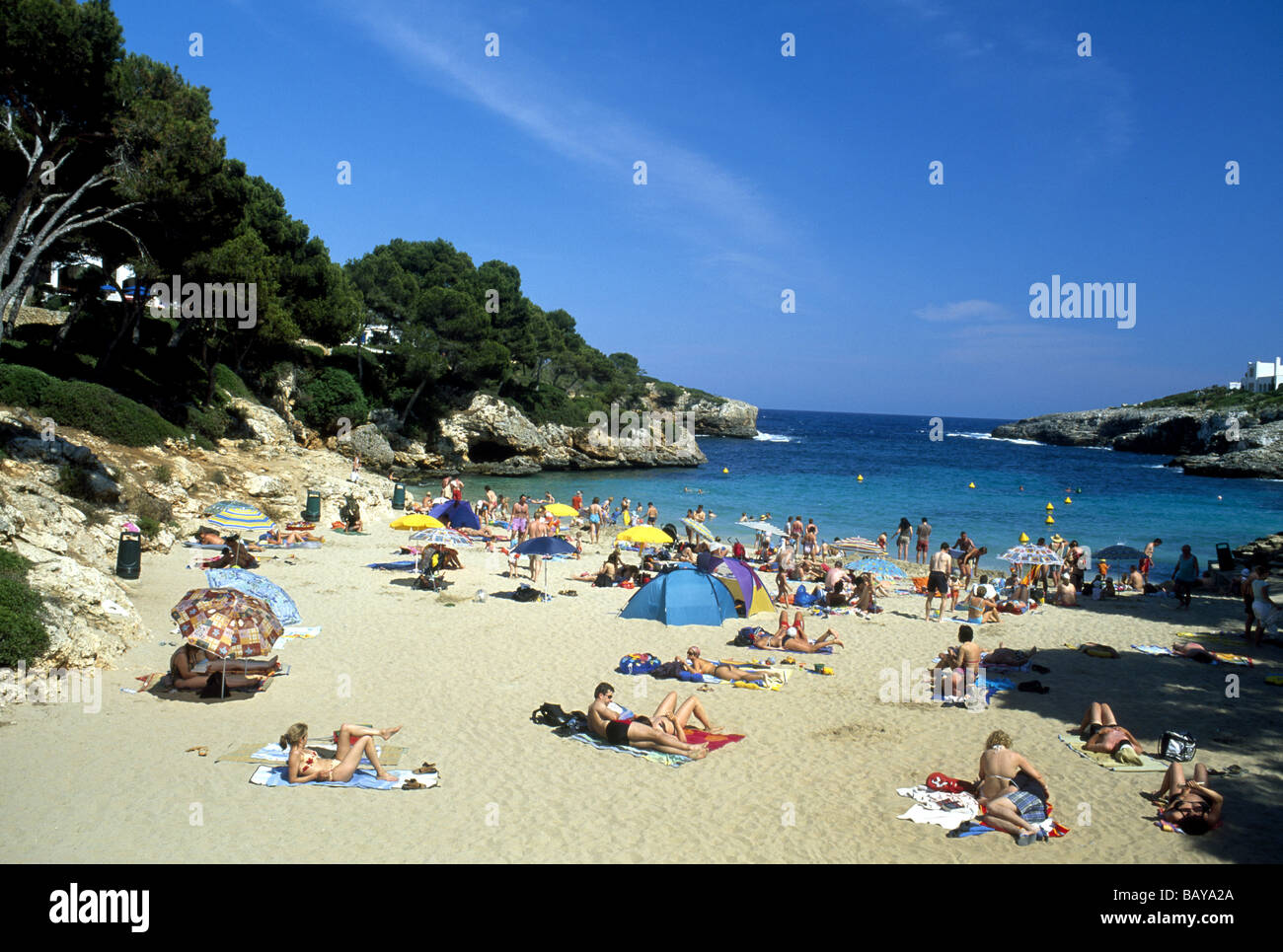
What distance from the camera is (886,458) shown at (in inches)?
3292

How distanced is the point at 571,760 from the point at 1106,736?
225 inches

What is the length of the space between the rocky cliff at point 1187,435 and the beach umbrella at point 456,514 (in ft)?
218

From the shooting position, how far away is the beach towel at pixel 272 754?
7188 millimetres

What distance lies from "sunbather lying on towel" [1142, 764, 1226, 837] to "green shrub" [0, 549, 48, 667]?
11351 mm

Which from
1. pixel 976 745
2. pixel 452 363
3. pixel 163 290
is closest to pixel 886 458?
pixel 452 363

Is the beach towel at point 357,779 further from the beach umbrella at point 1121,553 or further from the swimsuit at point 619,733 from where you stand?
the beach umbrella at point 1121,553

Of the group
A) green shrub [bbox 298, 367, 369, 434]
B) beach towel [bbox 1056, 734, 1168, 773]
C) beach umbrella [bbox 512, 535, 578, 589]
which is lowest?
beach towel [bbox 1056, 734, 1168, 773]

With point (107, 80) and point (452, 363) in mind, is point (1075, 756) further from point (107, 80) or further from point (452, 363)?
point (452, 363)

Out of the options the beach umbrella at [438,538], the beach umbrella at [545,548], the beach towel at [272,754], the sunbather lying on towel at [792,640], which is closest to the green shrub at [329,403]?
the beach umbrella at [438,538]

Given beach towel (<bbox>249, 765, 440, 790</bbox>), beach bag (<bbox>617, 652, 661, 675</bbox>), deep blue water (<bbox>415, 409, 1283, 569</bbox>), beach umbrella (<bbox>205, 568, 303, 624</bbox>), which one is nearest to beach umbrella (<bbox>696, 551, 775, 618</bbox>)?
beach bag (<bbox>617, 652, 661, 675</bbox>)

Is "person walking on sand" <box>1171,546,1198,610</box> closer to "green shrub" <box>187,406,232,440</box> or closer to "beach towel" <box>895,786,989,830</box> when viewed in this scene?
"beach towel" <box>895,786,989,830</box>

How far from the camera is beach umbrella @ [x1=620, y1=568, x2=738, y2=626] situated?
43.8 feet

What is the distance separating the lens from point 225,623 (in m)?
8.56
